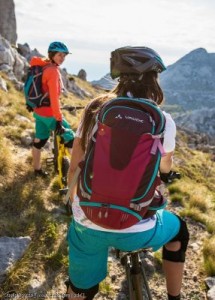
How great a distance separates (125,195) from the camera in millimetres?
2906

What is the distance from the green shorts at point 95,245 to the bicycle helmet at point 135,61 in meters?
1.49

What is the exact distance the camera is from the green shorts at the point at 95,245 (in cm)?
314

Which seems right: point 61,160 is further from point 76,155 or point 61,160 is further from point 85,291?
point 85,291

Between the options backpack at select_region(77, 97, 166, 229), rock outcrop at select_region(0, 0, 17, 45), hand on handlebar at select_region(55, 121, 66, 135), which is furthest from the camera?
rock outcrop at select_region(0, 0, 17, 45)

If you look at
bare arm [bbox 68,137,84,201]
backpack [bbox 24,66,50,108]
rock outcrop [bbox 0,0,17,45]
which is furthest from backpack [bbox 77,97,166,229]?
rock outcrop [bbox 0,0,17,45]

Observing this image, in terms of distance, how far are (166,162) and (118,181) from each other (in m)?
0.93

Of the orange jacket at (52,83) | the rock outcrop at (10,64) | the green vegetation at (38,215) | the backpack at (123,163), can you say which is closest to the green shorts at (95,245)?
the backpack at (123,163)

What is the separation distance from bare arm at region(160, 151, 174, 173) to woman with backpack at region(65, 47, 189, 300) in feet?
0.03

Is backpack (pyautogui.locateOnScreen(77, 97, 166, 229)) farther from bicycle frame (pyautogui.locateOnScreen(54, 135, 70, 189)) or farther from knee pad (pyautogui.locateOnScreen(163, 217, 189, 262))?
bicycle frame (pyautogui.locateOnScreen(54, 135, 70, 189))

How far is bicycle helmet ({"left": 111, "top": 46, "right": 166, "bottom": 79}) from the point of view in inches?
132

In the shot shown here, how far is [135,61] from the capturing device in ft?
11.1

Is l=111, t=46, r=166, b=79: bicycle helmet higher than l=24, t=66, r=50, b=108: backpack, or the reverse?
l=111, t=46, r=166, b=79: bicycle helmet

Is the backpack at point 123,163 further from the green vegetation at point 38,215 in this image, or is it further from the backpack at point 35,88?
the backpack at point 35,88

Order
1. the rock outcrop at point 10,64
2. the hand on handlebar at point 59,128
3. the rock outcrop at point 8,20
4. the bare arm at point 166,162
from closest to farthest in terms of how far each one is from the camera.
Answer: the bare arm at point 166,162
the hand on handlebar at point 59,128
the rock outcrop at point 10,64
the rock outcrop at point 8,20
